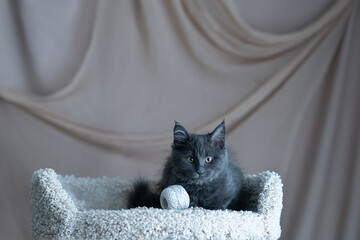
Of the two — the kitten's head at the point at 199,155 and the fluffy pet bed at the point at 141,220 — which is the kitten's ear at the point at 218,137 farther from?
the fluffy pet bed at the point at 141,220

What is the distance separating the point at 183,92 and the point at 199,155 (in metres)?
0.73

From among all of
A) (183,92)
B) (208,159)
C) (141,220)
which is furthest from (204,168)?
(183,92)

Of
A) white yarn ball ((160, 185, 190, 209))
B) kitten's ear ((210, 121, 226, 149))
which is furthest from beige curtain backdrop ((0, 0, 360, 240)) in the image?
white yarn ball ((160, 185, 190, 209))

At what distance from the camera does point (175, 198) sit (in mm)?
1104

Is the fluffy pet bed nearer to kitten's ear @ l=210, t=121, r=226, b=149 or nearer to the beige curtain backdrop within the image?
kitten's ear @ l=210, t=121, r=226, b=149

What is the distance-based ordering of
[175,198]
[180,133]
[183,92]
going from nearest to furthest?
[175,198], [180,133], [183,92]

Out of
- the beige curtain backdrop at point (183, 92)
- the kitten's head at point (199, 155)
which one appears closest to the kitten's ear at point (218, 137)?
the kitten's head at point (199, 155)

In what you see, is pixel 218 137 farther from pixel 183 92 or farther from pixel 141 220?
pixel 183 92

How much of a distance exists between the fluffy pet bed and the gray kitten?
12 centimetres

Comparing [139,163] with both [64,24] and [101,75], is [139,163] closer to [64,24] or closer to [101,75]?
[101,75]

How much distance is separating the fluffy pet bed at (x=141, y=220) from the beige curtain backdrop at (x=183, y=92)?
2.03ft

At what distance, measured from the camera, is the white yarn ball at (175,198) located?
110 cm

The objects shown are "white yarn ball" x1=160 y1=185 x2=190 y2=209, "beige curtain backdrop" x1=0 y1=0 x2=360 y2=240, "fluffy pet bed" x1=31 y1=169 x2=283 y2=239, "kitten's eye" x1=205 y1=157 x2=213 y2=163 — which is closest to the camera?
"fluffy pet bed" x1=31 y1=169 x2=283 y2=239

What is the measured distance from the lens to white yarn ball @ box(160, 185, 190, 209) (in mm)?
1101
